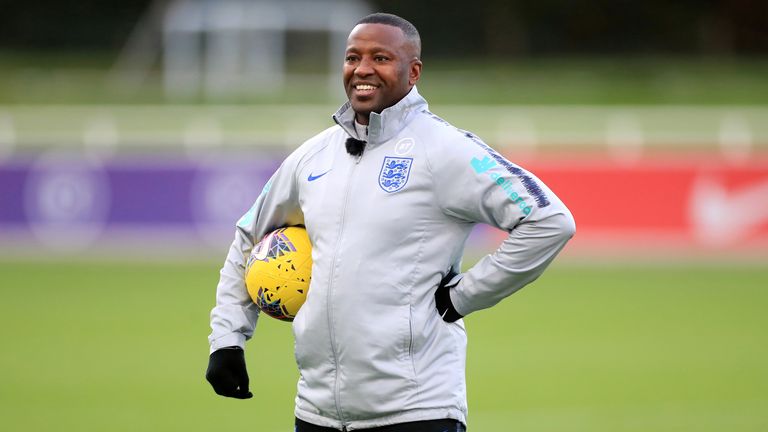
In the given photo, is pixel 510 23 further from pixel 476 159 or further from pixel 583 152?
pixel 476 159

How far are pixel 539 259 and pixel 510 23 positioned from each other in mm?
29410

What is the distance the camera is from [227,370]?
16.0 feet

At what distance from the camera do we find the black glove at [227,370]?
16.0 ft

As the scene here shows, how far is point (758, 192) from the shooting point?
1583 cm

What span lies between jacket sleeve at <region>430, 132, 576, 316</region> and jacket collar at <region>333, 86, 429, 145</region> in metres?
0.19

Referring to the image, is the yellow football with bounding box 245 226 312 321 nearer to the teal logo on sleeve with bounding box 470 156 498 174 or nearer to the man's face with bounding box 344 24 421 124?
the man's face with bounding box 344 24 421 124

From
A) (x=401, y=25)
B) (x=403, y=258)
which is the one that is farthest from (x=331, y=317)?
(x=401, y=25)

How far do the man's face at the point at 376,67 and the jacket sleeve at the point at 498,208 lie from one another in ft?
0.91

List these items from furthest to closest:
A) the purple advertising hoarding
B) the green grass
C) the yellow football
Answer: the purple advertising hoarding, the green grass, the yellow football

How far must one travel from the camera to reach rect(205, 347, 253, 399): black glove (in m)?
4.87

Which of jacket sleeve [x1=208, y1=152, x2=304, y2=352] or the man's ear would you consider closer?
the man's ear

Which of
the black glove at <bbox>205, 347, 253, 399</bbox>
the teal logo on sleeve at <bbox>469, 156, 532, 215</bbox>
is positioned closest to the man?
the teal logo on sleeve at <bbox>469, 156, 532, 215</bbox>

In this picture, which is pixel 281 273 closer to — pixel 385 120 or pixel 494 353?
pixel 385 120

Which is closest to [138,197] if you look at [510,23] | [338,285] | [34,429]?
[34,429]
